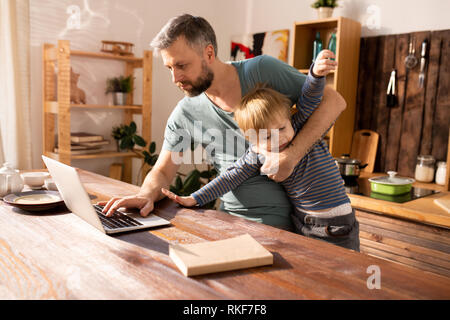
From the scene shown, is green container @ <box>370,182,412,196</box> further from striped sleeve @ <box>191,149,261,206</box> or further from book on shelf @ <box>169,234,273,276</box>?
book on shelf @ <box>169,234,273,276</box>

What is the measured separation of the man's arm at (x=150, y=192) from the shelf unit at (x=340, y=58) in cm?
165

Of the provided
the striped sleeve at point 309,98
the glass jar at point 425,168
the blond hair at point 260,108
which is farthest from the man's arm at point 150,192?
the glass jar at point 425,168

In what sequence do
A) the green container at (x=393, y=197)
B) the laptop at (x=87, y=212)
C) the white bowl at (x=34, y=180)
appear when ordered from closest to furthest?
1. the laptop at (x=87, y=212)
2. the white bowl at (x=34, y=180)
3. the green container at (x=393, y=197)

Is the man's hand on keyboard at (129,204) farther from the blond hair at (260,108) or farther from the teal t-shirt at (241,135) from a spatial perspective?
the blond hair at (260,108)

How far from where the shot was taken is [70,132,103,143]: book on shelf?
331 centimetres

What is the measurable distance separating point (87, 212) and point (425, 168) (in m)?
2.44

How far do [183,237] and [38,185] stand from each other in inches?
39.0

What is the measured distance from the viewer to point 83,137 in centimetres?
334

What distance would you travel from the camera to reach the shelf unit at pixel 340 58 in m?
2.94

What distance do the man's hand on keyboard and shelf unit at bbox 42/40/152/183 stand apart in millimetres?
1897

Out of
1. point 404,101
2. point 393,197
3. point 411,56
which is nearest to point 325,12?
point 411,56

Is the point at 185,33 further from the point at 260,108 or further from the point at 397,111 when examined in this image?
the point at 397,111

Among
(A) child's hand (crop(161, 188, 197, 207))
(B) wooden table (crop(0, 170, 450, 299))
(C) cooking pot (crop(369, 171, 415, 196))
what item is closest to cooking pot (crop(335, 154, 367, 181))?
(C) cooking pot (crop(369, 171, 415, 196))

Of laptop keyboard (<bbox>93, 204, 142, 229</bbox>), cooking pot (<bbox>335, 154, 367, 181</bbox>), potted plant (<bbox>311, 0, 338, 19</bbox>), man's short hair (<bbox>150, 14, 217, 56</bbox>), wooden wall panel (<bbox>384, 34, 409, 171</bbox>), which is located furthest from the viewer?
potted plant (<bbox>311, 0, 338, 19</bbox>)
